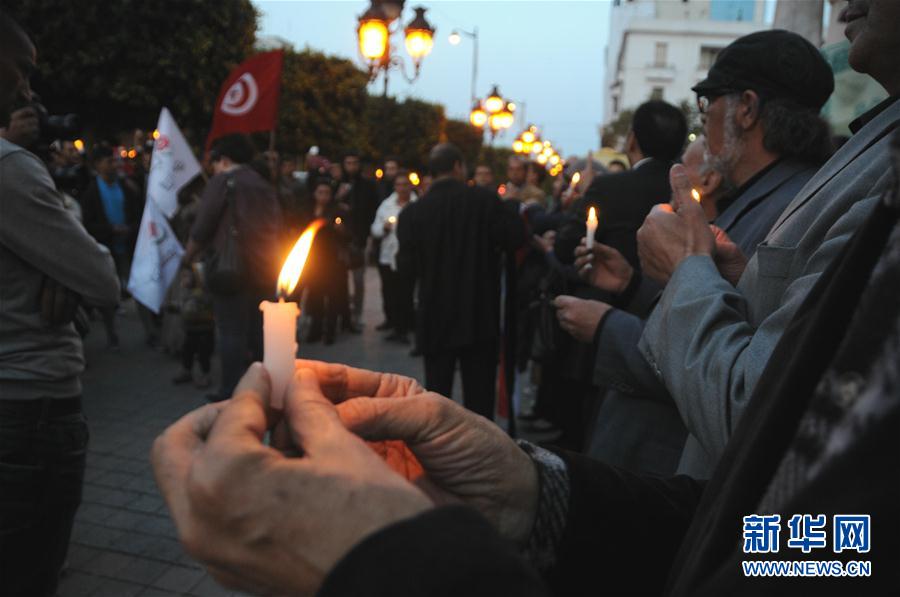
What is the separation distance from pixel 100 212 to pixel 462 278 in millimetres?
5658

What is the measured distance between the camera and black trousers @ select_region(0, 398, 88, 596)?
8.14ft

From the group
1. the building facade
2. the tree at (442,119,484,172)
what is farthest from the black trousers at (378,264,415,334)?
the building facade

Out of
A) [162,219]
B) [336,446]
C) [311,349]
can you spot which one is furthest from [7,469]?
[311,349]

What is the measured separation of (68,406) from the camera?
266 centimetres

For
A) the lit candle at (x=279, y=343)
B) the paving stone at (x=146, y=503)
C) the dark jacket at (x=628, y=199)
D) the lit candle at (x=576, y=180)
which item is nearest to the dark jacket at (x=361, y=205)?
the lit candle at (x=576, y=180)

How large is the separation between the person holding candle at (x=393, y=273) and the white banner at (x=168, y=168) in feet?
10.8

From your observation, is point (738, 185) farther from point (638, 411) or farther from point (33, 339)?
point (33, 339)

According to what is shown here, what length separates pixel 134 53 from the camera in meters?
18.5

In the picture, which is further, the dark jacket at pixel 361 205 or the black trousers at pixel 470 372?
the dark jacket at pixel 361 205

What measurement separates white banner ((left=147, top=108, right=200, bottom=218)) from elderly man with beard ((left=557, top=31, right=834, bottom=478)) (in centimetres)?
490

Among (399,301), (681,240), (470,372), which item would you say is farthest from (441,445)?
(399,301)

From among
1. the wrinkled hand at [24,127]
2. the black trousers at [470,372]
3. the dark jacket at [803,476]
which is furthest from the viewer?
the black trousers at [470,372]

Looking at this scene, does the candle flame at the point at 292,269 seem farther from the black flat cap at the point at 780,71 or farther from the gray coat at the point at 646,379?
the black flat cap at the point at 780,71

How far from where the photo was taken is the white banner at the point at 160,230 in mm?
6289
